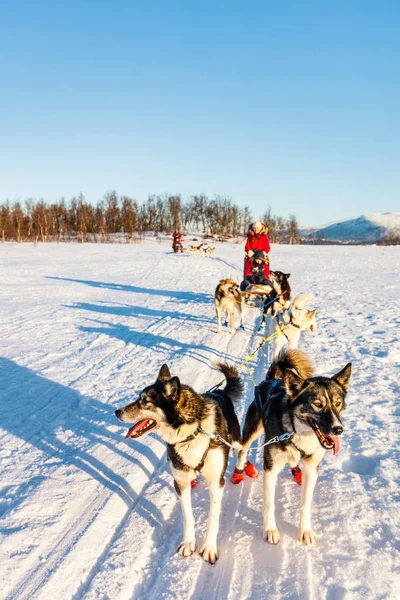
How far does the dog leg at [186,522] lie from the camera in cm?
261

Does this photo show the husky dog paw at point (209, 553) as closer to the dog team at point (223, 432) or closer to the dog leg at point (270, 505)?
the dog team at point (223, 432)

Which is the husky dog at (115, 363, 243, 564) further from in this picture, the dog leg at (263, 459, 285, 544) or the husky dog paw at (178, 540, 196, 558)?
the dog leg at (263, 459, 285, 544)

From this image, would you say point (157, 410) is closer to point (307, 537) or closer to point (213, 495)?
point (213, 495)

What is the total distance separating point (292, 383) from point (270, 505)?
2.88ft

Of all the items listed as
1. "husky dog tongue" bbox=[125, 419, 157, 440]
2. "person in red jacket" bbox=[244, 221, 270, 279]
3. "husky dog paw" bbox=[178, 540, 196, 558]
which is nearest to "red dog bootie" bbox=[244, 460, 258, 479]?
"husky dog paw" bbox=[178, 540, 196, 558]

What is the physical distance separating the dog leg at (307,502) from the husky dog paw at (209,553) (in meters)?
0.59

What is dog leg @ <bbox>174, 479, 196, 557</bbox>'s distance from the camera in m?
2.61

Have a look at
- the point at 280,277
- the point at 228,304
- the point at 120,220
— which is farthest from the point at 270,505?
the point at 120,220

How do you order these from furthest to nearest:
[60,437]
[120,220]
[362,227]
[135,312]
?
1. [362,227]
2. [120,220]
3. [135,312]
4. [60,437]

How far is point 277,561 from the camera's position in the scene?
2535 millimetres

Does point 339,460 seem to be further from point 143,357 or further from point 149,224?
point 149,224

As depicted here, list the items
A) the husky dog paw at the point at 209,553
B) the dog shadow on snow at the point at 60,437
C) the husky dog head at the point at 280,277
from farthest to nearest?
the husky dog head at the point at 280,277, the dog shadow on snow at the point at 60,437, the husky dog paw at the point at 209,553

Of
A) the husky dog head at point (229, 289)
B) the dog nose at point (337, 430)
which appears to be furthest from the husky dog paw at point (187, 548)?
the husky dog head at point (229, 289)

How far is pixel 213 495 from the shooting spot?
2.67 m
